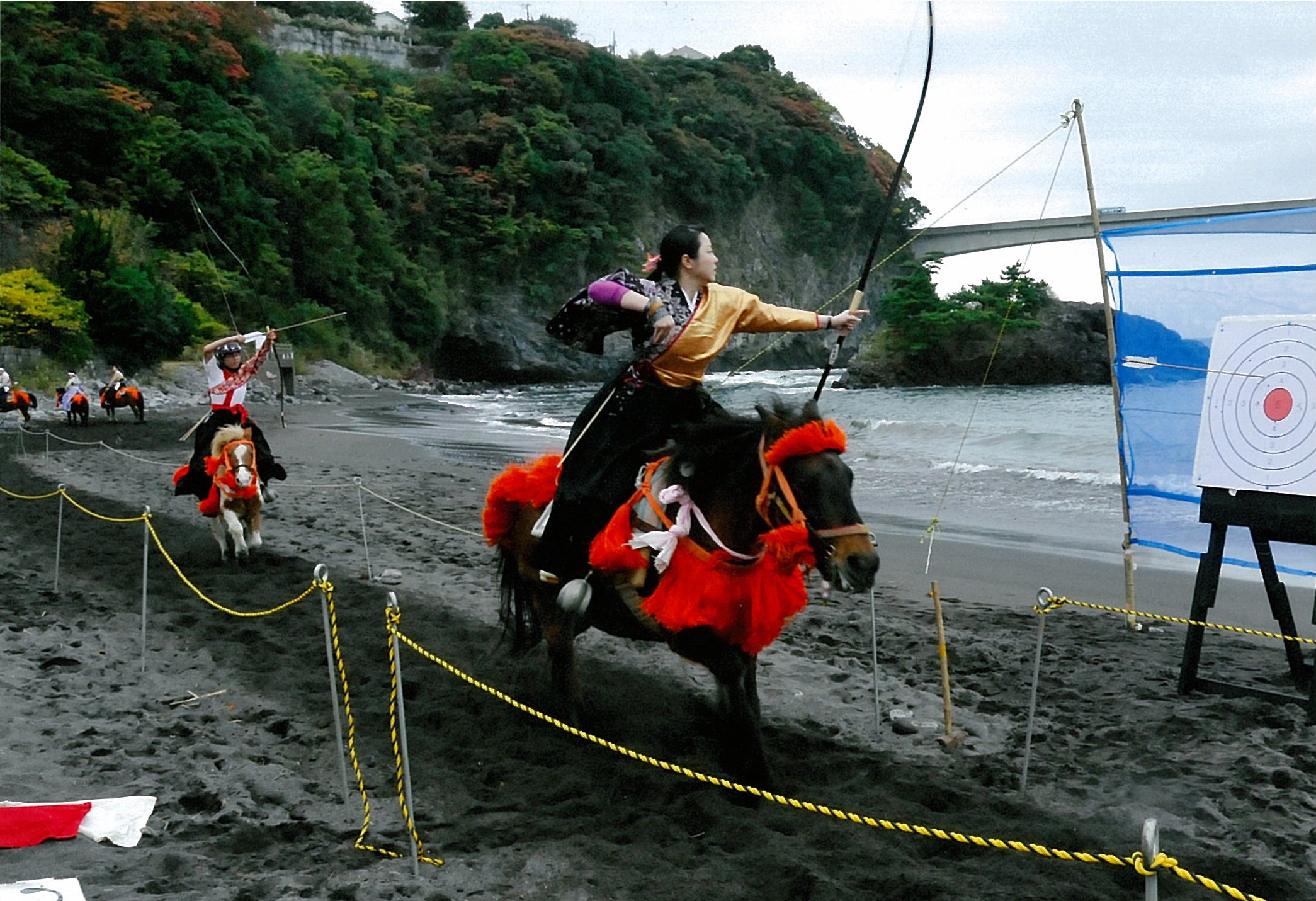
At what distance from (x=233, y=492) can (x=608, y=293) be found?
238 inches

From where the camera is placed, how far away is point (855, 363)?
1603 inches

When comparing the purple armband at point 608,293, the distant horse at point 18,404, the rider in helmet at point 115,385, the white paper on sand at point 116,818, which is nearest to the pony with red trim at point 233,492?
the white paper on sand at point 116,818

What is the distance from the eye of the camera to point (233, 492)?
9281 mm

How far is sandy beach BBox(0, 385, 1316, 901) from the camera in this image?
380cm

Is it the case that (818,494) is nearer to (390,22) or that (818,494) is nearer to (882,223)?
(882,223)

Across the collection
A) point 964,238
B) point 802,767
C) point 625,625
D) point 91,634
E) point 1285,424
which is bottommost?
point 91,634

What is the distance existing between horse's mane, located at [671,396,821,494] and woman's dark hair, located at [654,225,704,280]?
0.78m

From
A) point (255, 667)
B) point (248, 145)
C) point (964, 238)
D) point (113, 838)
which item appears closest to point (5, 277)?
point (248, 145)

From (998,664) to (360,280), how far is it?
151ft

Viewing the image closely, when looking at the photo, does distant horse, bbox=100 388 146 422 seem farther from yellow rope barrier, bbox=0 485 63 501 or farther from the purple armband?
the purple armband

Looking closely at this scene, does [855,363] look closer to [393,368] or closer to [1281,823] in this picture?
[393,368]

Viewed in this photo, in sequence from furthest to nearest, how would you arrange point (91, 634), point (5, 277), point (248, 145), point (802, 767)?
1. point (248, 145)
2. point (5, 277)
3. point (91, 634)
4. point (802, 767)

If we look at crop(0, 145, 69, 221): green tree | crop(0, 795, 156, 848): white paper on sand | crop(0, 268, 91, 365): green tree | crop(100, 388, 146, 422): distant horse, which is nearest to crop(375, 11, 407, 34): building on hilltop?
crop(0, 145, 69, 221): green tree

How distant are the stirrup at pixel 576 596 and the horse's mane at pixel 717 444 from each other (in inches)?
32.2
